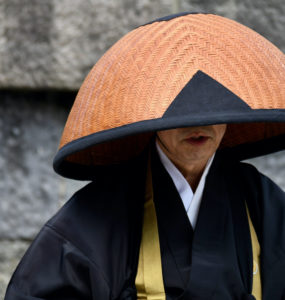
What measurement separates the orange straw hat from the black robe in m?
0.15

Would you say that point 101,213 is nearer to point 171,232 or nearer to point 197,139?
point 171,232

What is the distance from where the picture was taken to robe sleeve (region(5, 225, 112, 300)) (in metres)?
1.30

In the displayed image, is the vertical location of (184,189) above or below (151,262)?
above

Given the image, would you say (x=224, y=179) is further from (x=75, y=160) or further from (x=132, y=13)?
(x=132, y=13)

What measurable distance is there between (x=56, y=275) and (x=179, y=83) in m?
0.47

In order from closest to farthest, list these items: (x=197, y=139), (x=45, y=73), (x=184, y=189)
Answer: (x=197, y=139)
(x=184, y=189)
(x=45, y=73)

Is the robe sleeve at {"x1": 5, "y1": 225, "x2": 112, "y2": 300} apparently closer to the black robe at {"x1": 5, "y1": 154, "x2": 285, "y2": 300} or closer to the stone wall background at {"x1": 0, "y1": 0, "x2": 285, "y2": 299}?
the black robe at {"x1": 5, "y1": 154, "x2": 285, "y2": 300}

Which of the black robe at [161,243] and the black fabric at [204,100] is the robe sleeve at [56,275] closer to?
the black robe at [161,243]

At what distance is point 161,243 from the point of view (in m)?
1.37

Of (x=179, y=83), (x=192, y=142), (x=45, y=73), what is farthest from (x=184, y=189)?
(x=45, y=73)

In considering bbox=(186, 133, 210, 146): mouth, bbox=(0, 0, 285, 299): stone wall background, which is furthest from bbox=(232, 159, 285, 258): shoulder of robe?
bbox=(0, 0, 285, 299): stone wall background

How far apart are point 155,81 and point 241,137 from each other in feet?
1.62

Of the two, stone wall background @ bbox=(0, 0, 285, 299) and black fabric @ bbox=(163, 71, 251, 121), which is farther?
stone wall background @ bbox=(0, 0, 285, 299)

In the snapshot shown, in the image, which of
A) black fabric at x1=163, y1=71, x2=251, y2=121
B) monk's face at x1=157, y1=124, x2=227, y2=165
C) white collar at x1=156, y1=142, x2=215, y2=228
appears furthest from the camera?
white collar at x1=156, y1=142, x2=215, y2=228
